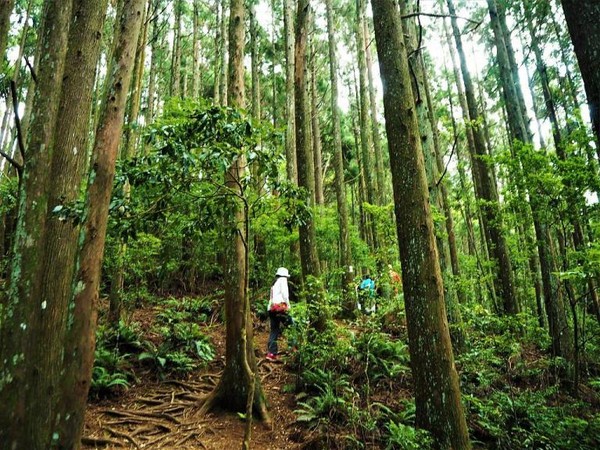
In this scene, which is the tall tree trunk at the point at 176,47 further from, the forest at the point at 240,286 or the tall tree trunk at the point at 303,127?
the tall tree trunk at the point at 303,127

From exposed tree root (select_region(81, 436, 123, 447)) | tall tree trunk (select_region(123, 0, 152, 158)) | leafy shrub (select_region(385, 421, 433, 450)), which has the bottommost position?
exposed tree root (select_region(81, 436, 123, 447))

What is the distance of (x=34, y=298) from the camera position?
3.54 m

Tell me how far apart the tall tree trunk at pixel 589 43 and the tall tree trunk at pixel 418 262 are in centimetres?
172

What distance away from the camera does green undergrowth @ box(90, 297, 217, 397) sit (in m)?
6.06

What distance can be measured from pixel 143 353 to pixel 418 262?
5.54 m

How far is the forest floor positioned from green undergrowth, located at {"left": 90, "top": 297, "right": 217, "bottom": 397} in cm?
18

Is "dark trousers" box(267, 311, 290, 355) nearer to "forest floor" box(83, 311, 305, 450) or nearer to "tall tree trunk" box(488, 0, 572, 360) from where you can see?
"forest floor" box(83, 311, 305, 450)

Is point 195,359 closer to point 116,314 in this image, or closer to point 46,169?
Answer: point 116,314

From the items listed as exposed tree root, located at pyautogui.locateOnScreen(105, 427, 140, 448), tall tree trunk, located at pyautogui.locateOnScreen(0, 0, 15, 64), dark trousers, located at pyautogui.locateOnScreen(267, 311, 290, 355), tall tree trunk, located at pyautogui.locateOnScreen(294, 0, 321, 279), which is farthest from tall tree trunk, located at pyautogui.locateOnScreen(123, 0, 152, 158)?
exposed tree root, located at pyautogui.locateOnScreen(105, 427, 140, 448)

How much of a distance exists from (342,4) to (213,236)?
16.9 m

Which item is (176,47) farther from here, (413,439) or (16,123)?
(413,439)

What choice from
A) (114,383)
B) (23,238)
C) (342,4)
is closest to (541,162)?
(23,238)

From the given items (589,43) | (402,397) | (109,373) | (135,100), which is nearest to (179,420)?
(109,373)

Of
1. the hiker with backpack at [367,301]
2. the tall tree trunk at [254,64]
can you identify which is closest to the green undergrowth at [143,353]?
the hiker with backpack at [367,301]
